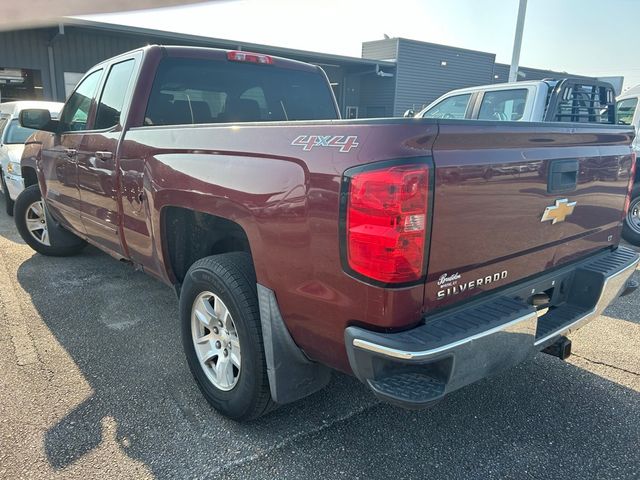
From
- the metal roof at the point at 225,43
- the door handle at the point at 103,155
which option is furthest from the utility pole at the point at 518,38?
the door handle at the point at 103,155

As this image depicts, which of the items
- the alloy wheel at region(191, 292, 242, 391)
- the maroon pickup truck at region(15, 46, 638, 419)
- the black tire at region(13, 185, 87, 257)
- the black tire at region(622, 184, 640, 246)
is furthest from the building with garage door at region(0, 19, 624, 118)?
the alloy wheel at region(191, 292, 242, 391)

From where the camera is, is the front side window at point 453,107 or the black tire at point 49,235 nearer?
the black tire at point 49,235

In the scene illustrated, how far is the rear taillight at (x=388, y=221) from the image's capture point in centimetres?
171

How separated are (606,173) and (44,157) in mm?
4948

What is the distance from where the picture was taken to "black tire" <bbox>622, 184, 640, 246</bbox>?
Answer: 7070 millimetres

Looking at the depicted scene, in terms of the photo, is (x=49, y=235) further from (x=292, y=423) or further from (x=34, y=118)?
(x=292, y=423)

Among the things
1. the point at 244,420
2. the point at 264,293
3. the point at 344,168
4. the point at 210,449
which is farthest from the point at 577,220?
the point at 210,449

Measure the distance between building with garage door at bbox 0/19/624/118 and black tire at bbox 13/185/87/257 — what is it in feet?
38.4

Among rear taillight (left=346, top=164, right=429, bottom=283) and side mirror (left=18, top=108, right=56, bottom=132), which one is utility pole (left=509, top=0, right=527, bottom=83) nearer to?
side mirror (left=18, top=108, right=56, bottom=132)

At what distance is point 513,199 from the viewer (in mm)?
2123

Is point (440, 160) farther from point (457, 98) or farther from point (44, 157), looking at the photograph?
point (457, 98)

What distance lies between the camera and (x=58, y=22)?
14.4 meters

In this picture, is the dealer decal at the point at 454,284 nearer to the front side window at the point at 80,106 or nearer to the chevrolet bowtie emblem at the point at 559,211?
the chevrolet bowtie emblem at the point at 559,211

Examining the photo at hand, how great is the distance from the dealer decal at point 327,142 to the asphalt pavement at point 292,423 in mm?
1504
